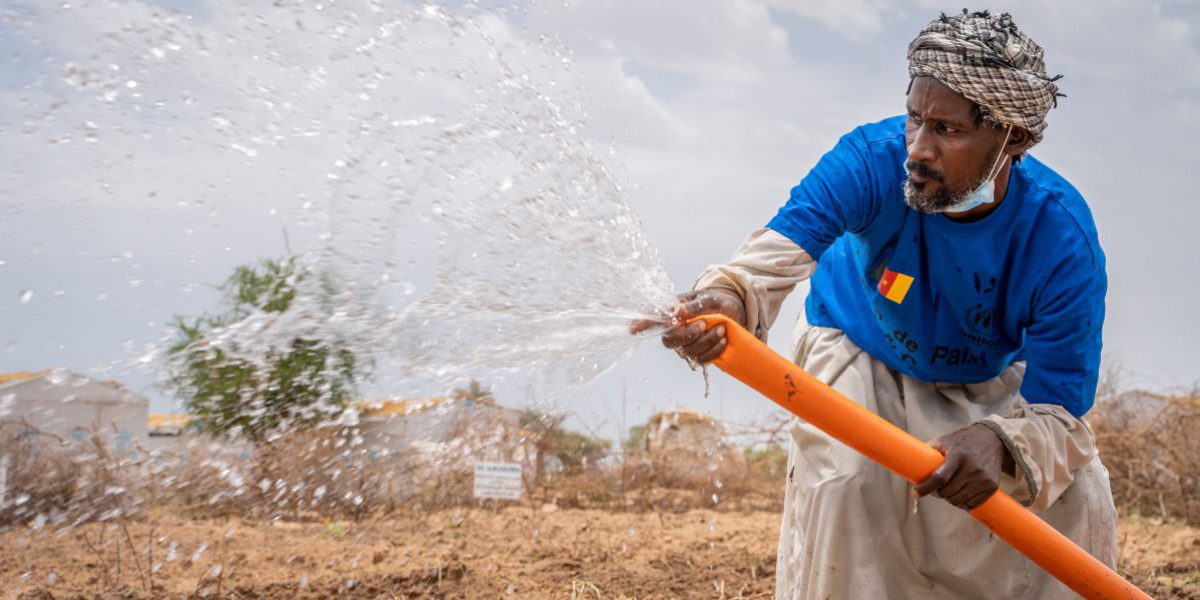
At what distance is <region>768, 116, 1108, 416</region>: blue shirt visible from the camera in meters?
2.98

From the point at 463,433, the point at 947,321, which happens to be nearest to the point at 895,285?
the point at 947,321

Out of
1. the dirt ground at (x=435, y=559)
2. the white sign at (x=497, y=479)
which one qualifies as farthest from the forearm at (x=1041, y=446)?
the white sign at (x=497, y=479)

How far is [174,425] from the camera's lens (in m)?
10.7

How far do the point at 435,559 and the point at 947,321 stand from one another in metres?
3.20

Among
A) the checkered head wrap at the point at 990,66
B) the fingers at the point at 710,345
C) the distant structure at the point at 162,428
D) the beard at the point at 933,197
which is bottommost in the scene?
the distant structure at the point at 162,428

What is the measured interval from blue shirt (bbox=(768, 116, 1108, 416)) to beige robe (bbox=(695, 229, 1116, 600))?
0.28ft

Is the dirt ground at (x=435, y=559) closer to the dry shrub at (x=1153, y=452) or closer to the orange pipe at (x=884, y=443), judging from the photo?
the dry shrub at (x=1153, y=452)

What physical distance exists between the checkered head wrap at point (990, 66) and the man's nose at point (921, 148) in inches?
5.7

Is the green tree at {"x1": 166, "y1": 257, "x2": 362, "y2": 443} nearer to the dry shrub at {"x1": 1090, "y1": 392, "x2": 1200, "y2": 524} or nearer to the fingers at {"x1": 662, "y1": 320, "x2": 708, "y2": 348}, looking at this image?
the fingers at {"x1": 662, "y1": 320, "x2": 708, "y2": 348}

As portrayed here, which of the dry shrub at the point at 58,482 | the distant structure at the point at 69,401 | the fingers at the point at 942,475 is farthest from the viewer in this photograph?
the distant structure at the point at 69,401

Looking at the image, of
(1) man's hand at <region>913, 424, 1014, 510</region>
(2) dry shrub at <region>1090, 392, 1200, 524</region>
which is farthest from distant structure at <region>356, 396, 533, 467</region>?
(1) man's hand at <region>913, 424, 1014, 510</region>

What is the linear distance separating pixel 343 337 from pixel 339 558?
96.0 inches

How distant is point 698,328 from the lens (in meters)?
2.64

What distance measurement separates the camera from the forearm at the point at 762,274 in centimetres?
290
